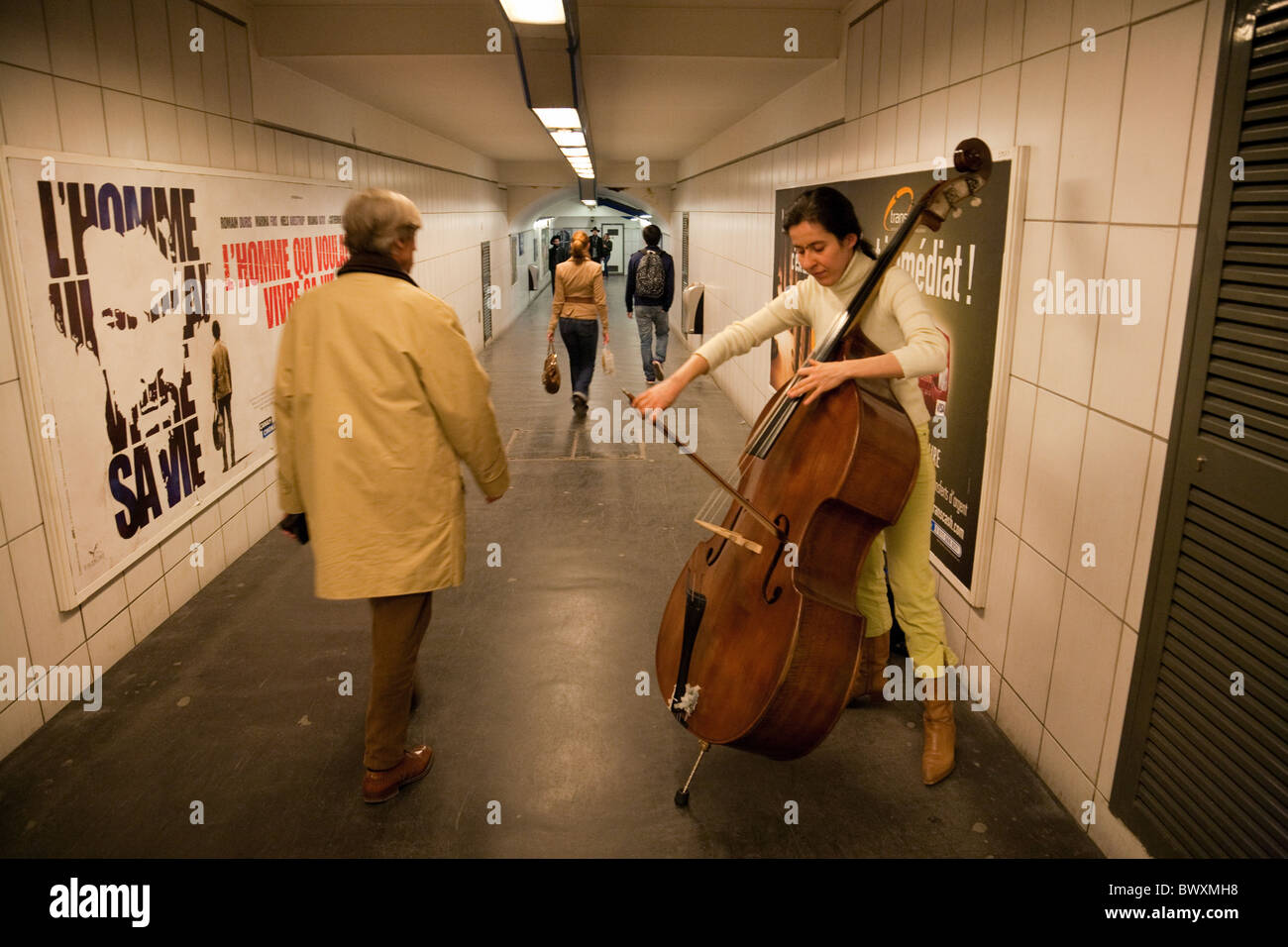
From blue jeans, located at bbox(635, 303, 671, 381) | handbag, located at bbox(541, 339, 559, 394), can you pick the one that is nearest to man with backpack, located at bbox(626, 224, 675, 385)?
blue jeans, located at bbox(635, 303, 671, 381)

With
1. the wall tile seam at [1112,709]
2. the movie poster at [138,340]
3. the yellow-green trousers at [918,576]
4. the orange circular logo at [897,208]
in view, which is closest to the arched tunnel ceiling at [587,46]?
the movie poster at [138,340]

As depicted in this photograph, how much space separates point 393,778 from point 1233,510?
203 cm

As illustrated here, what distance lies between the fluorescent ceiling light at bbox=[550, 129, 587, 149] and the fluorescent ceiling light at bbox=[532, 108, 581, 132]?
33 centimetres

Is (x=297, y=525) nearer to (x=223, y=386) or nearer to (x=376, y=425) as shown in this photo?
(x=376, y=425)

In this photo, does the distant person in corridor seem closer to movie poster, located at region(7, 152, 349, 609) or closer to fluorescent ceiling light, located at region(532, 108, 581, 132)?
movie poster, located at region(7, 152, 349, 609)

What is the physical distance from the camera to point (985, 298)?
8.32 ft

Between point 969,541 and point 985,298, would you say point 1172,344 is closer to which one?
point 985,298

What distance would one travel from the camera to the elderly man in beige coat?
6.40 ft

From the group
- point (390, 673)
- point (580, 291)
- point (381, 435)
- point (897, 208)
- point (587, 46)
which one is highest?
point (587, 46)

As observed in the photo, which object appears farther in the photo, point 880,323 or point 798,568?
point 880,323

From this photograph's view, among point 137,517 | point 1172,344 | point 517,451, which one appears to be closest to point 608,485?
point 517,451

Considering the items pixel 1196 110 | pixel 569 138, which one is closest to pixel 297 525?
pixel 1196 110

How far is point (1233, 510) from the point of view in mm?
1572

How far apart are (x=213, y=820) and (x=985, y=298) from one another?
2620 mm
